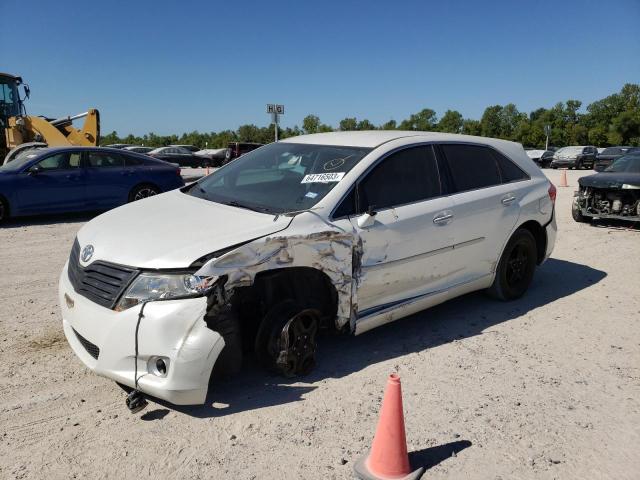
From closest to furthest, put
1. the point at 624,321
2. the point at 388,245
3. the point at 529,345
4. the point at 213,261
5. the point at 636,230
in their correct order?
the point at 213,261, the point at 388,245, the point at 529,345, the point at 624,321, the point at 636,230

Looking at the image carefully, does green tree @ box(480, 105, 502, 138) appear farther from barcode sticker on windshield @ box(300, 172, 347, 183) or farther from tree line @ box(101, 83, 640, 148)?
barcode sticker on windshield @ box(300, 172, 347, 183)

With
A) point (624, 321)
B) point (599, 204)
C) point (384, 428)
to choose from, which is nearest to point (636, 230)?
point (599, 204)

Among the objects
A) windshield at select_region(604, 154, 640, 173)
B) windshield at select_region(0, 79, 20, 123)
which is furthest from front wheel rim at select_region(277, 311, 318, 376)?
windshield at select_region(0, 79, 20, 123)

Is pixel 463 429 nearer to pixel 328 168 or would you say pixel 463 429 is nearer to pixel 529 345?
pixel 529 345

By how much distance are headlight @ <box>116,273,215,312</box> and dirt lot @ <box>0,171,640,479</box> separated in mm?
778

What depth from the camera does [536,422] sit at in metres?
3.26

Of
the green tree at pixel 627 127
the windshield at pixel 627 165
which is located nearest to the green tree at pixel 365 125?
the green tree at pixel 627 127

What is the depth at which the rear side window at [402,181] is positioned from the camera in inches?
160

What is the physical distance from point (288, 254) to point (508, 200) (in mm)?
2709

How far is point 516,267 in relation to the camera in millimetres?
5453

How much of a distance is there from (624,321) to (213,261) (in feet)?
13.4

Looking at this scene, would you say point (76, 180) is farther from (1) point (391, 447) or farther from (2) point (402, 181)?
(1) point (391, 447)

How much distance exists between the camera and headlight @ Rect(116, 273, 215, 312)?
10.1 ft

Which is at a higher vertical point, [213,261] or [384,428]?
[213,261]
